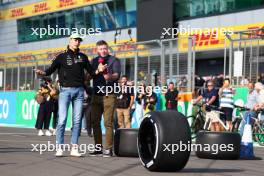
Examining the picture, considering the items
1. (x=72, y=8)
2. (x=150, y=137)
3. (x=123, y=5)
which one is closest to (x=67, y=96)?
(x=150, y=137)

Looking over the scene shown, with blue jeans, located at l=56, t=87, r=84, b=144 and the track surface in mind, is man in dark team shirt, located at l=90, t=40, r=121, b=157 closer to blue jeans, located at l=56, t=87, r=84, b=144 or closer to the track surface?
blue jeans, located at l=56, t=87, r=84, b=144

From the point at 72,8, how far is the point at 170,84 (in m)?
27.7

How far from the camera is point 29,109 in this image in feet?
82.2

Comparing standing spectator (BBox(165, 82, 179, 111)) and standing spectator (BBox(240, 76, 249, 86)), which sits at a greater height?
standing spectator (BBox(240, 76, 249, 86))

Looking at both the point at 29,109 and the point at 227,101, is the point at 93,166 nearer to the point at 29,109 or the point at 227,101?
the point at 227,101

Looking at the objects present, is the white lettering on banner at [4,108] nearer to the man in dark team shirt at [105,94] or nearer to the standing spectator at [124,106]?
the standing spectator at [124,106]

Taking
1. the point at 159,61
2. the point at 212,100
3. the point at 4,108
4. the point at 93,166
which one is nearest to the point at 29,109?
the point at 4,108

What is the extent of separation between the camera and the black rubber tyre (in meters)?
10.4

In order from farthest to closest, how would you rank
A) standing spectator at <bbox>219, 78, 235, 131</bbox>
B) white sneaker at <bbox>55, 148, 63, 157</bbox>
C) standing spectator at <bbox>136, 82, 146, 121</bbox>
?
standing spectator at <bbox>136, 82, 146, 121</bbox> < standing spectator at <bbox>219, 78, 235, 131</bbox> < white sneaker at <bbox>55, 148, 63, 157</bbox>

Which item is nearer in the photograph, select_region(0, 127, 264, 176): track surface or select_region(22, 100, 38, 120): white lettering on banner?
select_region(0, 127, 264, 176): track surface

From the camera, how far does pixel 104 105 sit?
1052 centimetres

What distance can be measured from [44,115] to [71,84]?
7.98 metres

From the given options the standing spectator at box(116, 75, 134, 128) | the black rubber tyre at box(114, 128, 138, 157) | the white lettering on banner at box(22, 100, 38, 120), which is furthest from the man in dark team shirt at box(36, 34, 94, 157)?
the white lettering on banner at box(22, 100, 38, 120)

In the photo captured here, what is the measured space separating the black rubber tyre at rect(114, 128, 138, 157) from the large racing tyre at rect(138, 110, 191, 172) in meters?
2.17
